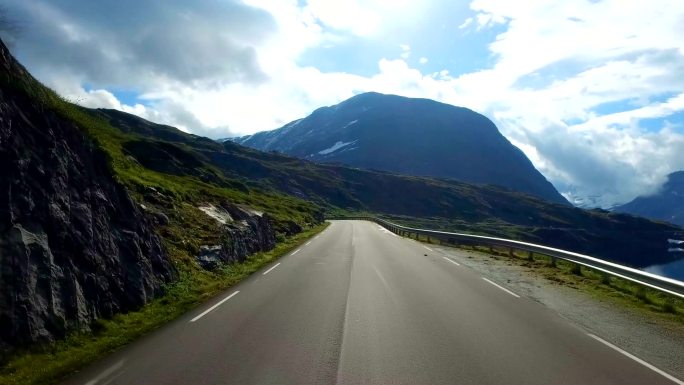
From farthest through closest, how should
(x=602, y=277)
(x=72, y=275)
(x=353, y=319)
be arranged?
(x=602, y=277) < (x=353, y=319) < (x=72, y=275)

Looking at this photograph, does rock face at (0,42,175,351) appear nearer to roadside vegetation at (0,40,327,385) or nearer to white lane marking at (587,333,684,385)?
roadside vegetation at (0,40,327,385)

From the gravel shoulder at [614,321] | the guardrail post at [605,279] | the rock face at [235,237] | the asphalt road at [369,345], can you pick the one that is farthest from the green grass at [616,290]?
the rock face at [235,237]

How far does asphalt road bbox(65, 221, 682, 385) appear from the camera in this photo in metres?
6.54

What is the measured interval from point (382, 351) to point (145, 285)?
675 centimetres

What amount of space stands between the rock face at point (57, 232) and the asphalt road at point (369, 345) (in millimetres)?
1402

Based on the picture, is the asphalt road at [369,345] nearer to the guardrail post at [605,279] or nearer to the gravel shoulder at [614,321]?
the gravel shoulder at [614,321]

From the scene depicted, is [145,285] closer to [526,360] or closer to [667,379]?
[526,360]

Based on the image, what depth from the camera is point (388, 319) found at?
10039 millimetres

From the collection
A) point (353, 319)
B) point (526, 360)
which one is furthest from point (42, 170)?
point (526, 360)

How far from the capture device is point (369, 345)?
26.3 feet

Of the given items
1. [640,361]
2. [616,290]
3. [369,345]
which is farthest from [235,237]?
[640,361]

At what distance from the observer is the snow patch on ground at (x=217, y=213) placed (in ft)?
75.9

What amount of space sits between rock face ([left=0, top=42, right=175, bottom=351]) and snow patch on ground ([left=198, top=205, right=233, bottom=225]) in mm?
10016

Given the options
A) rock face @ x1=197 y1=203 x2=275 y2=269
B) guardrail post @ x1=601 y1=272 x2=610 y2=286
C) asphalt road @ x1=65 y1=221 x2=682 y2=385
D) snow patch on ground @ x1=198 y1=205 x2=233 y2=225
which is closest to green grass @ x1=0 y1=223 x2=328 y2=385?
asphalt road @ x1=65 y1=221 x2=682 y2=385
